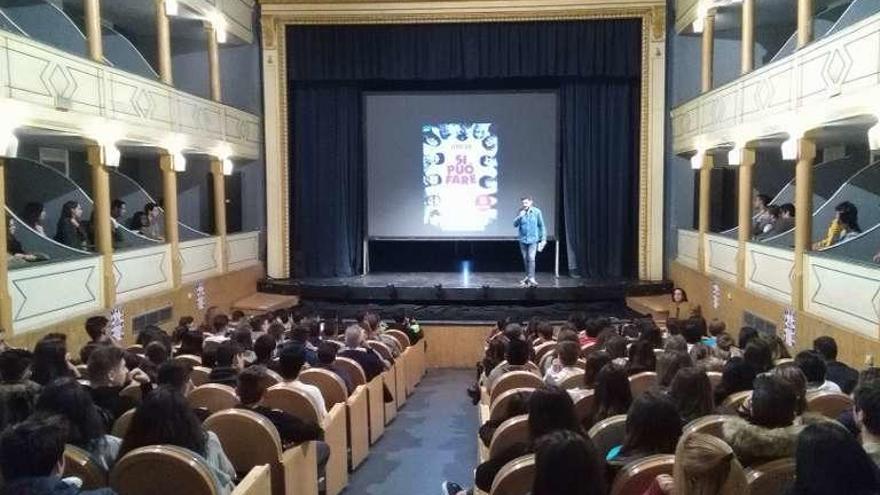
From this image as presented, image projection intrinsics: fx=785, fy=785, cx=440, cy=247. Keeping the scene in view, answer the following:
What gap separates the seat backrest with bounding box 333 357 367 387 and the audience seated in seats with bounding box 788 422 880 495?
4095 mm

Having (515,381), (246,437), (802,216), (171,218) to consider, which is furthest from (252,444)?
(171,218)

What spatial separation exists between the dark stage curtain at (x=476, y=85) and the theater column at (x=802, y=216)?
17.3 feet

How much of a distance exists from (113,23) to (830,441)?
500 inches

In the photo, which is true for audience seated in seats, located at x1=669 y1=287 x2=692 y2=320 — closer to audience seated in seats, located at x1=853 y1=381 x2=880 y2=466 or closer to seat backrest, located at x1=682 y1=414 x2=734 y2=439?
seat backrest, located at x1=682 y1=414 x2=734 y2=439

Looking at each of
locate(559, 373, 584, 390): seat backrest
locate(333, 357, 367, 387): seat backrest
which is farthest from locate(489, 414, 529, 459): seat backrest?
locate(333, 357, 367, 387): seat backrest

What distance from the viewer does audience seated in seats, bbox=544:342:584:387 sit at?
502 centimetres

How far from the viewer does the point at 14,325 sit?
22.4 feet

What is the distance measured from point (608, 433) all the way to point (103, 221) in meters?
7.15

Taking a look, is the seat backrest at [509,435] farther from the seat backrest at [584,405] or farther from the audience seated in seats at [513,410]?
the seat backrest at [584,405]

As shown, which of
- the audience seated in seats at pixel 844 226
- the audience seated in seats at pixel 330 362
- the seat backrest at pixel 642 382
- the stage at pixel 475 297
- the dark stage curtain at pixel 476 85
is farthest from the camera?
the dark stage curtain at pixel 476 85

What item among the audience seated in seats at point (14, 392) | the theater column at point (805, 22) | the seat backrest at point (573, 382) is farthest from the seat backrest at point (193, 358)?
the theater column at point (805, 22)

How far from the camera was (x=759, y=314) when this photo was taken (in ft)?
29.2

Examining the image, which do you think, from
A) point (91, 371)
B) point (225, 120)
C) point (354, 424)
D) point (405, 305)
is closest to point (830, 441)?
point (91, 371)

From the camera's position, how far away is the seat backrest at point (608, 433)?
328 cm
